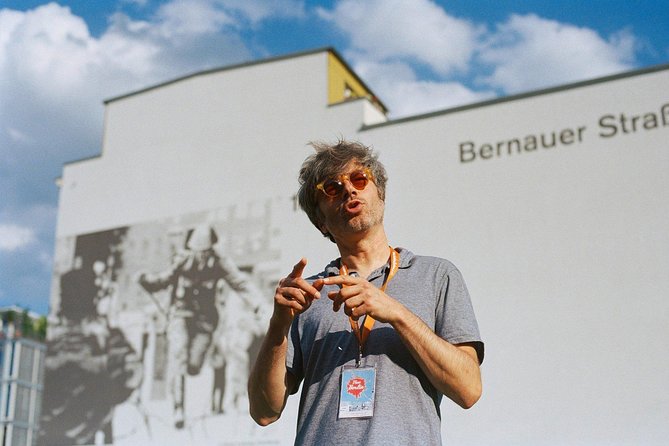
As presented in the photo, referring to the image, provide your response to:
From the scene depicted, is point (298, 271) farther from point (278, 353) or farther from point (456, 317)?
point (456, 317)

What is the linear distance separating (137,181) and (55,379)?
4708mm

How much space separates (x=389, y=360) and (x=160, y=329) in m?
13.7

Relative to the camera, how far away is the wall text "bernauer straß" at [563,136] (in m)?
11.7

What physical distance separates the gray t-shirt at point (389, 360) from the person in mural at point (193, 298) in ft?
39.4

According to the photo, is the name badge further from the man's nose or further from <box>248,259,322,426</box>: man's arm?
the man's nose

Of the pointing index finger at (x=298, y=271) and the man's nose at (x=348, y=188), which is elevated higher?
the man's nose at (x=348, y=188)

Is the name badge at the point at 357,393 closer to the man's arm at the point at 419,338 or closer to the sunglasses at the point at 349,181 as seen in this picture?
the man's arm at the point at 419,338

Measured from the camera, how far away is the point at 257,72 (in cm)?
1554

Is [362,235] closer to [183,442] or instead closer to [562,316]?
[562,316]

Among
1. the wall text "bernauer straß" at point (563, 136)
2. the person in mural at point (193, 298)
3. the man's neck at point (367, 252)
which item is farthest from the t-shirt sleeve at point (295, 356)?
the person in mural at point (193, 298)

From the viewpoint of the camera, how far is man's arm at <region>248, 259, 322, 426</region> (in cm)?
203

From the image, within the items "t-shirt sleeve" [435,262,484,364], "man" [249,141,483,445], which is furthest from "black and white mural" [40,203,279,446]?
"t-shirt sleeve" [435,262,484,364]

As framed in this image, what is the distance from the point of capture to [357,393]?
2020mm

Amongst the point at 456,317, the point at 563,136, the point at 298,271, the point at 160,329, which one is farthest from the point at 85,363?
the point at 456,317
